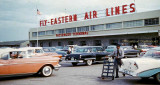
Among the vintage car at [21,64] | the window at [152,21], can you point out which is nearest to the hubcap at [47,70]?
the vintage car at [21,64]

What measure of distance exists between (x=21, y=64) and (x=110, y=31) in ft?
96.8

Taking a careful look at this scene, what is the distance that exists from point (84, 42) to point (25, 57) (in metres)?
34.0

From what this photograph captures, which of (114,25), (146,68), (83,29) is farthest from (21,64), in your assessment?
(83,29)

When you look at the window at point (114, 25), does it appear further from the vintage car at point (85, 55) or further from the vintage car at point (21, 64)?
the vintage car at point (21, 64)

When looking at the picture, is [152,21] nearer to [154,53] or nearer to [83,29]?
[83,29]

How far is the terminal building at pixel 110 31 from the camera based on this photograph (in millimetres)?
32447

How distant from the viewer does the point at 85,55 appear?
→ 15.9 metres

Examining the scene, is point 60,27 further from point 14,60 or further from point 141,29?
point 14,60

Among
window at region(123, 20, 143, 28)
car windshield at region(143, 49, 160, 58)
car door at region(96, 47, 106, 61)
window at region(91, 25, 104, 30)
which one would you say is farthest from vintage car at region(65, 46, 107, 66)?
window at region(91, 25, 104, 30)

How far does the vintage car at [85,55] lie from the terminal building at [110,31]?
56.8 ft

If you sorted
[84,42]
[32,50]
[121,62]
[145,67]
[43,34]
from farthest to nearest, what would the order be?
1. [43,34]
2. [84,42]
3. [32,50]
4. [121,62]
5. [145,67]

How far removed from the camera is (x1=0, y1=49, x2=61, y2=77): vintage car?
929 cm

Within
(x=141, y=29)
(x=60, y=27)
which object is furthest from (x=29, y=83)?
(x=60, y=27)

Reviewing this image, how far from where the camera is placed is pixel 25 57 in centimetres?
1001
